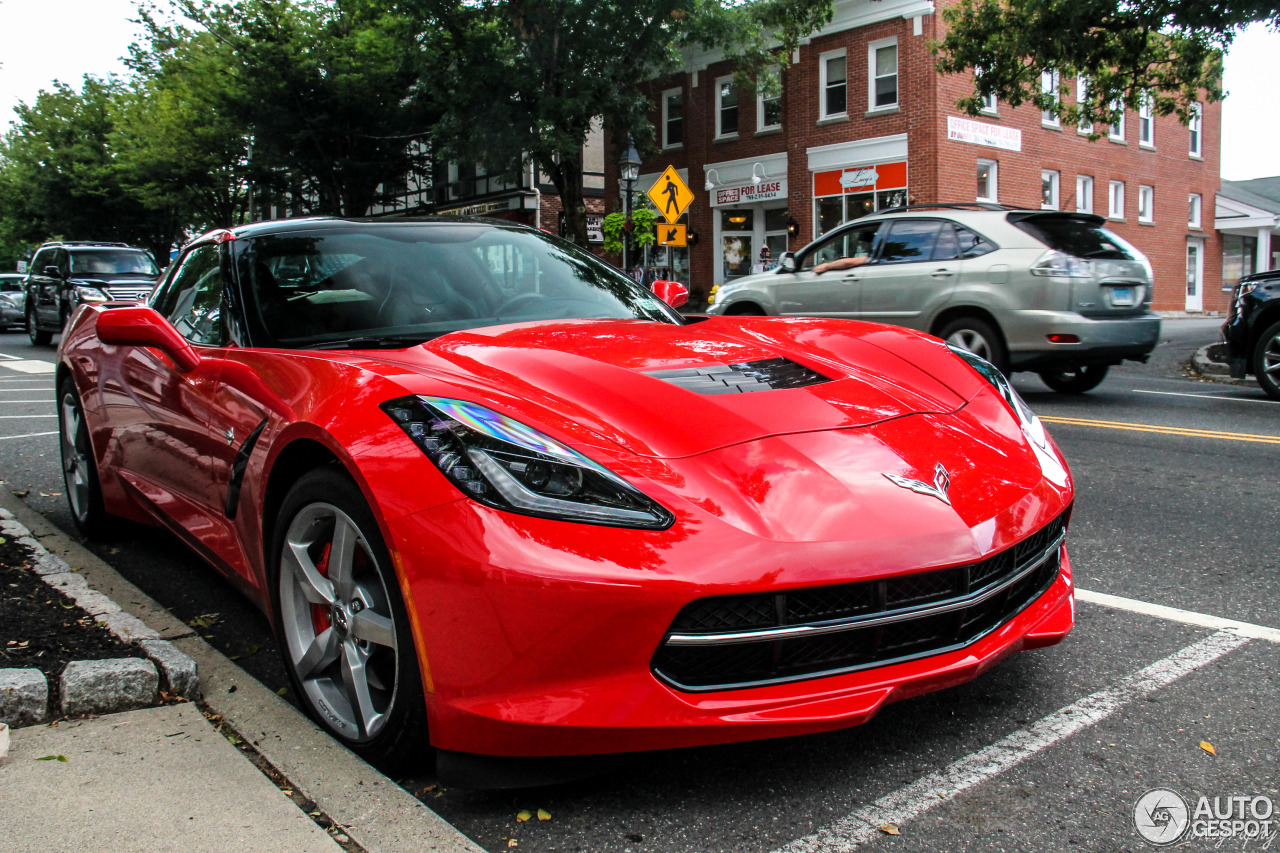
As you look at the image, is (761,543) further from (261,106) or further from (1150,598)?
(261,106)

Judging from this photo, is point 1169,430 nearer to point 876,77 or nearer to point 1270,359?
point 1270,359

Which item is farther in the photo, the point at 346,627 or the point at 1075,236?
the point at 1075,236

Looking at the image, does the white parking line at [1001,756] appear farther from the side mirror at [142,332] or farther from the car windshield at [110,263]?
the car windshield at [110,263]

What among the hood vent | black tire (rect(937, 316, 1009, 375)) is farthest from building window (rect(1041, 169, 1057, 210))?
the hood vent

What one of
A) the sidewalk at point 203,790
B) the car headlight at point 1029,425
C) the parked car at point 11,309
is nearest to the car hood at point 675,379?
the car headlight at point 1029,425

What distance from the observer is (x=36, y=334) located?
22.0 metres

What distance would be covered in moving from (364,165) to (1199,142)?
92.3 ft

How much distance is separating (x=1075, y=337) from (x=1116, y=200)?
84.0 ft

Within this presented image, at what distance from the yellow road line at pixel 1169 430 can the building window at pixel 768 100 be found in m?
20.6

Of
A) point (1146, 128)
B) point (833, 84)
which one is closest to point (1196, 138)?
point (1146, 128)

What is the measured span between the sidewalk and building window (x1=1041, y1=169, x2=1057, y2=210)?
29.1 meters

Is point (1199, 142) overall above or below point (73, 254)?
above

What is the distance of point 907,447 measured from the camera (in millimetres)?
2451

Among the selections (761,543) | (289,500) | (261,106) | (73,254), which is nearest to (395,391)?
(289,500)
